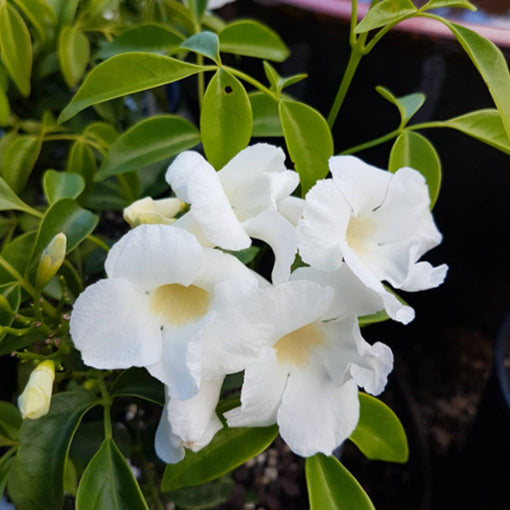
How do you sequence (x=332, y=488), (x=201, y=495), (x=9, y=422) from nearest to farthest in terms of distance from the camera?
1. (x=332, y=488)
2. (x=9, y=422)
3. (x=201, y=495)

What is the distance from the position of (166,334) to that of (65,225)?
0.62 feet

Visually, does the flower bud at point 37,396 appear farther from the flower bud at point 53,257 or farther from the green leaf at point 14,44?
the green leaf at point 14,44

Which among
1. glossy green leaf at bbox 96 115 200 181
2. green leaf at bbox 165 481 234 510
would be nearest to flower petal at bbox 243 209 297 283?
glossy green leaf at bbox 96 115 200 181

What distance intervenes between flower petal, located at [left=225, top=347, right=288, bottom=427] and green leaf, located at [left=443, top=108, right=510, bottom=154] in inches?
11.9

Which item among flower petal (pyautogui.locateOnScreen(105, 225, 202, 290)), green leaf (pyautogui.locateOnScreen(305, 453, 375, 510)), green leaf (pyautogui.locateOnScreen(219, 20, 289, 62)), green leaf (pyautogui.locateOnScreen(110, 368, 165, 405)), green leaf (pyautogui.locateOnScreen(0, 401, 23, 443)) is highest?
green leaf (pyautogui.locateOnScreen(219, 20, 289, 62))

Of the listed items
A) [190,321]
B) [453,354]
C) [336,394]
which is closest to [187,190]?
[190,321]

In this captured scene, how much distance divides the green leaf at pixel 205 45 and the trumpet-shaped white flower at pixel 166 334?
20cm

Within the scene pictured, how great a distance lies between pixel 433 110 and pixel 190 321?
0.62 meters

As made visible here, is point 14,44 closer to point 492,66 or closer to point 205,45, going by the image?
point 205,45

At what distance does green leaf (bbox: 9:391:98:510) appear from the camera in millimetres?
521

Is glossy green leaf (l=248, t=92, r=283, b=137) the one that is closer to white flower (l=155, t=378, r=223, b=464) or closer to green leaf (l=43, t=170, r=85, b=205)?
green leaf (l=43, t=170, r=85, b=205)

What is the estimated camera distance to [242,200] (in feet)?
1.62

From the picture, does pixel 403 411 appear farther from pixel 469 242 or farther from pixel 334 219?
pixel 334 219

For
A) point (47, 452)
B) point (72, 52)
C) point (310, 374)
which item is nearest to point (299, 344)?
point (310, 374)
